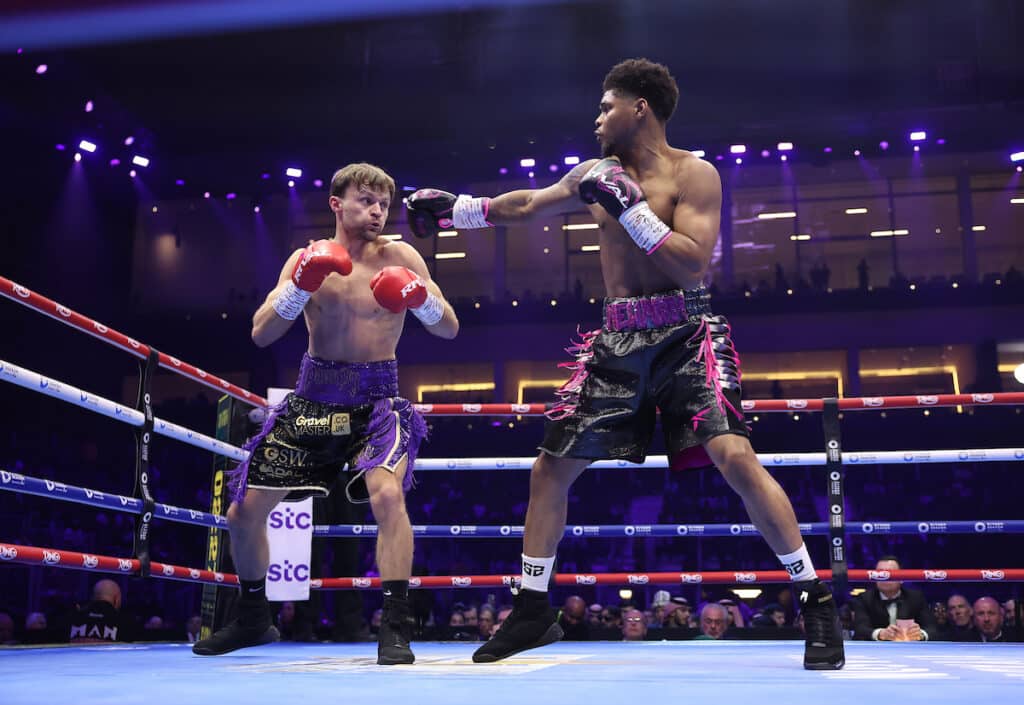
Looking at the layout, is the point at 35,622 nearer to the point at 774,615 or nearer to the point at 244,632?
the point at 774,615

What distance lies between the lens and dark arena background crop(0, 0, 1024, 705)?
11.5 metres

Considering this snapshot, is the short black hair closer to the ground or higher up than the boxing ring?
higher up

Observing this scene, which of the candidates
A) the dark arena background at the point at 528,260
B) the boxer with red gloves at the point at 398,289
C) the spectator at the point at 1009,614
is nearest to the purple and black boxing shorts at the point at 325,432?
the boxer with red gloves at the point at 398,289

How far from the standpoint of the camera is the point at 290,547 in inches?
152

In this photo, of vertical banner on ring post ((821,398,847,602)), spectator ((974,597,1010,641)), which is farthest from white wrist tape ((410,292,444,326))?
spectator ((974,597,1010,641))

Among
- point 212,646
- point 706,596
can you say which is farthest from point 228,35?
point 212,646

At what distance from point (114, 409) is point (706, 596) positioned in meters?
10.5

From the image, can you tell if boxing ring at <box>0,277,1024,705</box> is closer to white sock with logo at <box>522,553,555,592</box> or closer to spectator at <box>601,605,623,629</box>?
white sock with logo at <box>522,553,555,592</box>

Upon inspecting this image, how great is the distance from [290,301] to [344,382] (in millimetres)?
272

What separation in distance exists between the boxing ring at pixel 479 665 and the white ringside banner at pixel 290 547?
7cm

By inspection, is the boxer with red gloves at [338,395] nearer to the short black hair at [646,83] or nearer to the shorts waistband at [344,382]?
the shorts waistband at [344,382]

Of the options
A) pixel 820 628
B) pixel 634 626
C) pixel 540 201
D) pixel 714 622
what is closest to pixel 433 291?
pixel 540 201

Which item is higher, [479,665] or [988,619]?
[479,665]

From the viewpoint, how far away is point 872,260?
59.2 feet
